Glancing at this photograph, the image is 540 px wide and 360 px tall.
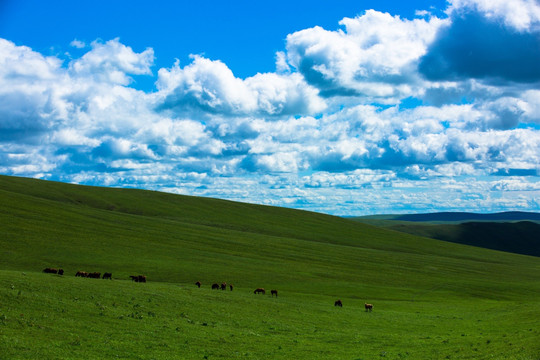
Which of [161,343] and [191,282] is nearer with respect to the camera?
[161,343]

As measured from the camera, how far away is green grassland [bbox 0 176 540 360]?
2827 centimetres

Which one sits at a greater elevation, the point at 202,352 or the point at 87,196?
the point at 87,196

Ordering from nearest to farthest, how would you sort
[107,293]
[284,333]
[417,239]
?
[284,333]
[107,293]
[417,239]

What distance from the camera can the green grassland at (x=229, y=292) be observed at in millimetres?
28266

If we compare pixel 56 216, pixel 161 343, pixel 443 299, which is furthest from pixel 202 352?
pixel 56 216

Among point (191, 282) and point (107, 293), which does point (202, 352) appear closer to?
point (107, 293)

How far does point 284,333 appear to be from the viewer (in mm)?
34906

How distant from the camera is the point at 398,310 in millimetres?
56406

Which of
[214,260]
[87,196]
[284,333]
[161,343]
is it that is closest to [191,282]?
[214,260]

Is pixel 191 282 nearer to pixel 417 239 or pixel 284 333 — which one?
pixel 284 333

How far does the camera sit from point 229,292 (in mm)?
54375

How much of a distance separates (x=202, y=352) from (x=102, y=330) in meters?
7.09

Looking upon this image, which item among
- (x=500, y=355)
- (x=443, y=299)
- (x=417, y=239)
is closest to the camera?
(x=500, y=355)

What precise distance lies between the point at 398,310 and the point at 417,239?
450ft
